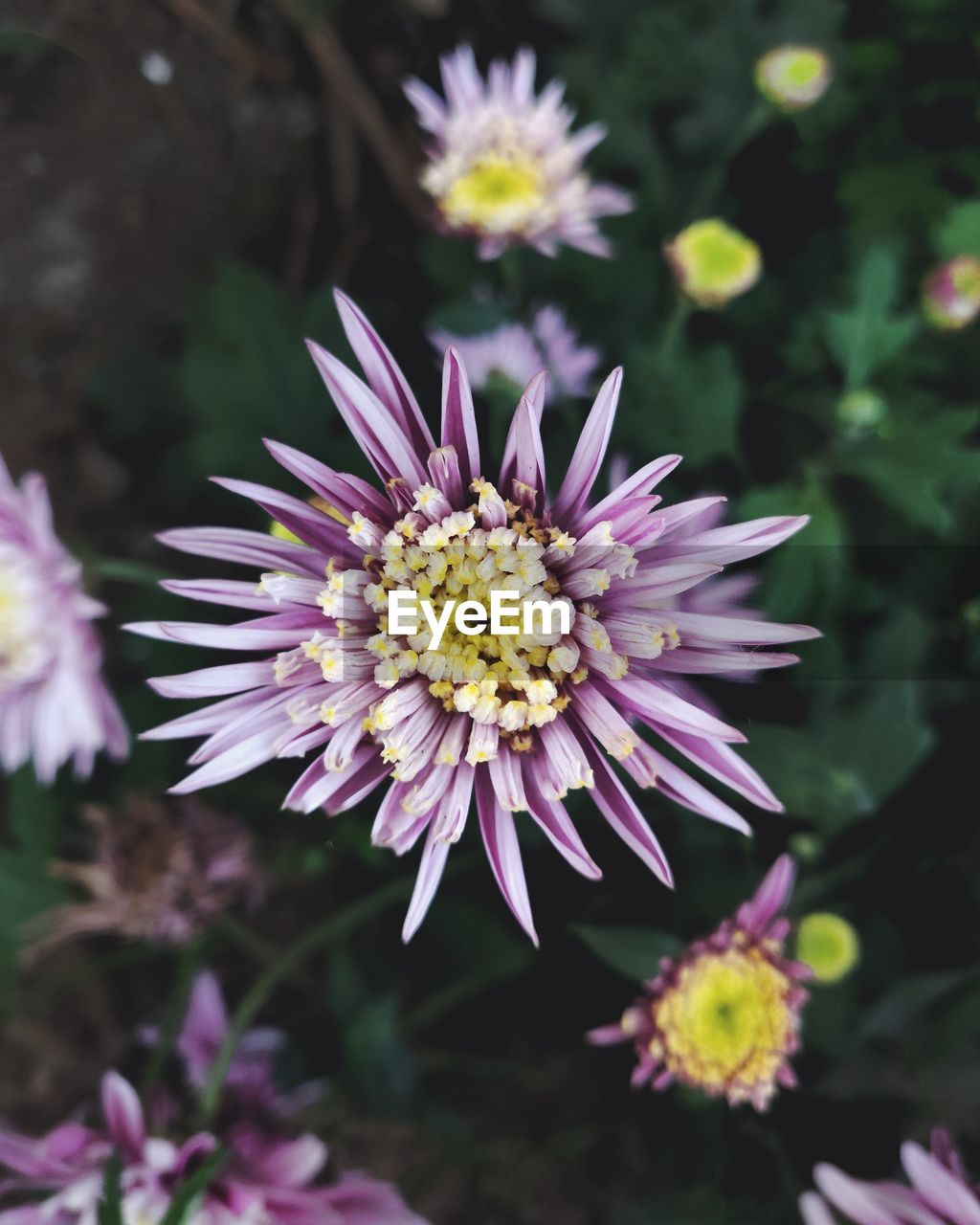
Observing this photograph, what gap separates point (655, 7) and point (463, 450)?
2.96 feet

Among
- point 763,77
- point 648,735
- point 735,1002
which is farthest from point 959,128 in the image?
point 735,1002

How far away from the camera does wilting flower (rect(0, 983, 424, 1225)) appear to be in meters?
0.79

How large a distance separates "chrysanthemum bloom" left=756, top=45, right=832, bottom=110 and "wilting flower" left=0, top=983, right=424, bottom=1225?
3.35 ft

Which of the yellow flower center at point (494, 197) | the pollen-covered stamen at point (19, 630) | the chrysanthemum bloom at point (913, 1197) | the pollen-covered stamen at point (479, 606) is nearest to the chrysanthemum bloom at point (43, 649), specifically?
the pollen-covered stamen at point (19, 630)

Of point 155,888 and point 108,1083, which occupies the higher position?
point 155,888

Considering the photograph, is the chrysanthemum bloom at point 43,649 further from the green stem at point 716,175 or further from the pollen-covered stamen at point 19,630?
the green stem at point 716,175

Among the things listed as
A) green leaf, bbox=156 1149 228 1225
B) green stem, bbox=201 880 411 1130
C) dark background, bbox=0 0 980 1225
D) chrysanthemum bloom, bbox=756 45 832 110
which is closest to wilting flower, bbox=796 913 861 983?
dark background, bbox=0 0 980 1225

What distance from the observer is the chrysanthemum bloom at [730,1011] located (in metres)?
0.76

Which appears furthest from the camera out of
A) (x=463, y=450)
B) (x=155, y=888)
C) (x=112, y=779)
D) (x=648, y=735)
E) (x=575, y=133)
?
(x=112, y=779)

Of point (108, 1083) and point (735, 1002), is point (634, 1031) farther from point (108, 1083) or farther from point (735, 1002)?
point (108, 1083)

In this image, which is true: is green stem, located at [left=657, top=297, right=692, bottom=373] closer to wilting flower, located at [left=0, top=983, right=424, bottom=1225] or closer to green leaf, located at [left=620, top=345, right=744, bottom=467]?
green leaf, located at [left=620, top=345, right=744, bottom=467]

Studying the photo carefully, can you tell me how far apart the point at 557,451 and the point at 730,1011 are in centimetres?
55

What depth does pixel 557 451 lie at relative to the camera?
1057 mm

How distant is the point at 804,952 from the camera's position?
899mm
